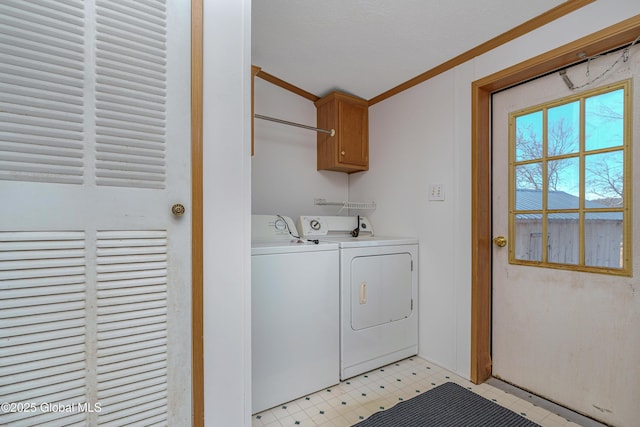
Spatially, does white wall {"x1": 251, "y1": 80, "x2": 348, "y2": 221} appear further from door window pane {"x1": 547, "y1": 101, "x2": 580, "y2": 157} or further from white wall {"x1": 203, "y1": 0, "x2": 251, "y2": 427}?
door window pane {"x1": 547, "y1": 101, "x2": 580, "y2": 157}

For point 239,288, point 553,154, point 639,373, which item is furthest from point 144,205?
point 639,373

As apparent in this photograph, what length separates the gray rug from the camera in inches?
59.1

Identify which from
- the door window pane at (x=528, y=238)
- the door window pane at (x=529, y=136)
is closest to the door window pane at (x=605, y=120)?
the door window pane at (x=529, y=136)

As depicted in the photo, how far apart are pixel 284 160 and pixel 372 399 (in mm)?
2015

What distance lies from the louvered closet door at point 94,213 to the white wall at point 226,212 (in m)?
0.08

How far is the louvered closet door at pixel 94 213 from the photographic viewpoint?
0.81 m

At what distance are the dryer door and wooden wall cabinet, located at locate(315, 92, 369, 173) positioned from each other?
Answer: 1.03 meters

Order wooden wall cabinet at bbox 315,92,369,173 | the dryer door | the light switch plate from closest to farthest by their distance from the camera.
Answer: the dryer door
the light switch plate
wooden wall cabinet at bbox 315,92,369,173

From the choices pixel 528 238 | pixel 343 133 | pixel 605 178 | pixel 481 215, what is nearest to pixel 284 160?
pixel 343 133

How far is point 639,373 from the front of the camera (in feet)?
4.50

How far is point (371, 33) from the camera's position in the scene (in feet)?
5.89

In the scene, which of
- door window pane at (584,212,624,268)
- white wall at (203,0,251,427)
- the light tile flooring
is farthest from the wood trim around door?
door window pane at (584,212,624,268)

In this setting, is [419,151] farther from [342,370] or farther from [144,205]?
[144,205]

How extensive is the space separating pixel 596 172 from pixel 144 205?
224cm
